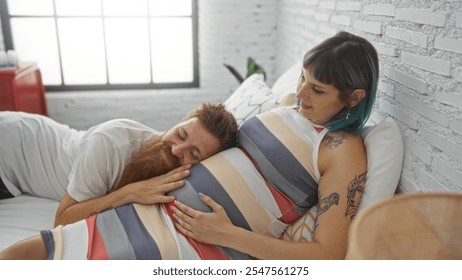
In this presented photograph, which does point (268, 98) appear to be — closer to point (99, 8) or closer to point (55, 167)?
point (55, 167)

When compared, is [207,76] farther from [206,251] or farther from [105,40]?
[206,251]

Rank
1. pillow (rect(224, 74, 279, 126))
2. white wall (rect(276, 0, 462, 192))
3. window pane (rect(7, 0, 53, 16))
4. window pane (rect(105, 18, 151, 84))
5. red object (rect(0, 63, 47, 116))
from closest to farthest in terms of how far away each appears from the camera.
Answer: white wall (rect(276, 0, 462, 192))
pillow (rect(224, 74, 279, 126))
red object (rect(0, 63, 47, 116))
window pane (rect(7, 0, 53, 16))
window pane (rect(105, 18, 151, 84))

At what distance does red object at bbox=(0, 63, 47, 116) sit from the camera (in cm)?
240

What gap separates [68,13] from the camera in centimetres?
296

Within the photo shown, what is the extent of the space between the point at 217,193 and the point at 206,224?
109mm

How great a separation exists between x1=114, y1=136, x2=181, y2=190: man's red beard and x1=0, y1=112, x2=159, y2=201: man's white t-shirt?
32 millimetres

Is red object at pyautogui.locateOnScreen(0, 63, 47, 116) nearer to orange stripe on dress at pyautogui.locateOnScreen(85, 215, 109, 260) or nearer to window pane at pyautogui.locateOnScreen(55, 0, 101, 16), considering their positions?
window pane at pyautogui.locateOnScreen(55, 0, 101, 16)

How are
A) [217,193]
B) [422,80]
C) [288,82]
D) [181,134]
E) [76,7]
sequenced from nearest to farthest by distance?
[422,80]
[217,193]
[181,134]
[288,82]
[76,7]

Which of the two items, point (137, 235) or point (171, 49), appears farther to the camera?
point (171, 49)

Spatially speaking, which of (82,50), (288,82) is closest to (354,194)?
(288,82)

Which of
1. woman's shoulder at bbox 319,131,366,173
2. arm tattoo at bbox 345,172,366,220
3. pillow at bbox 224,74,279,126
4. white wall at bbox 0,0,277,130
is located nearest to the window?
white wall at bbox 0,0,277,130

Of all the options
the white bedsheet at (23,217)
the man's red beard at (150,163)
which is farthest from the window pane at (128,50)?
the man's red beard at (150,163)

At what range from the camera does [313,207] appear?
1266 millimetres
